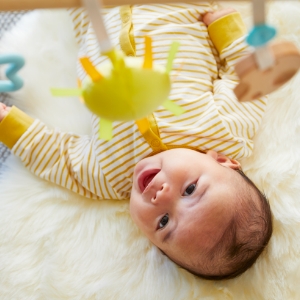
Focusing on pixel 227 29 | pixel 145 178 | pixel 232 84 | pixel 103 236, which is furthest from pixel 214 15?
pixel 103 236

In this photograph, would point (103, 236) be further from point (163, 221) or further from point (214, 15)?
point (214, 15)

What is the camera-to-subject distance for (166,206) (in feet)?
2.25

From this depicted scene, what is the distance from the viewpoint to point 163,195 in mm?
674

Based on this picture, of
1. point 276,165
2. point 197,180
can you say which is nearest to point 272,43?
point 197,180

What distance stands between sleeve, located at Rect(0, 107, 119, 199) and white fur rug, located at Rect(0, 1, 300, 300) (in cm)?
3

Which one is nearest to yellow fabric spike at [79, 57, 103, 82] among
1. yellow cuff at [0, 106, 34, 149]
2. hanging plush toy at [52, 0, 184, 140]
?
hanging plush toy at [52, 0, 184, 140]

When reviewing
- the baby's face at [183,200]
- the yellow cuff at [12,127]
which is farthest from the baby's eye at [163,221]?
the yellow cuff at [12,127]

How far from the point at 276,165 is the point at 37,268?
0.54 meters

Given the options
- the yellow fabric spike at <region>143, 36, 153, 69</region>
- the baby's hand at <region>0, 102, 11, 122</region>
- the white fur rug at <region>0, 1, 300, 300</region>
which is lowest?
the white fur rug at <region>0, 1, 300, 300</region>

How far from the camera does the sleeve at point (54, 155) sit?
0.82 m

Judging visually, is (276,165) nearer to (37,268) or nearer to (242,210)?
(242,210)

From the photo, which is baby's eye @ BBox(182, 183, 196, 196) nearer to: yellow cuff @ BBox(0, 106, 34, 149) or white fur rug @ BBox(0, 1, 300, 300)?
white fur rug @ BBox(0, 1, 300, 300)

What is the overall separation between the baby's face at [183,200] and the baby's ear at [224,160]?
30mm

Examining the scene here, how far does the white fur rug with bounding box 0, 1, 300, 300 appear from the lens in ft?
2.48
